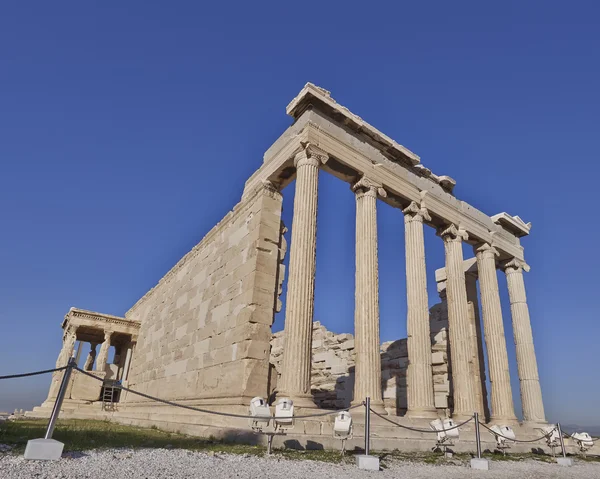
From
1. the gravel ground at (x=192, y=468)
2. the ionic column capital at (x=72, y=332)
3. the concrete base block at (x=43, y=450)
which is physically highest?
the ionic column capital at (x=72, y=332)

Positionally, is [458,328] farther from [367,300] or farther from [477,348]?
[367,300]

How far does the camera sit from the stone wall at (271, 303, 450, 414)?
18016mm

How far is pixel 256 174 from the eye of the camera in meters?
15.6

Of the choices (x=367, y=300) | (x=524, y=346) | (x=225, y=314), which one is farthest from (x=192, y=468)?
(x=524, y=346)

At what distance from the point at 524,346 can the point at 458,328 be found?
4.87 meters

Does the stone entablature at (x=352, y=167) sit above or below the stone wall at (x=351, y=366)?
above

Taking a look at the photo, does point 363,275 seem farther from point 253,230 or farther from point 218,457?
point 218,457

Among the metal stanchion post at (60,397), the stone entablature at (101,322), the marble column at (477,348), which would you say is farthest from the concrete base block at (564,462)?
the stone entablature at (101,322)

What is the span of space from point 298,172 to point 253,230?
241 cm

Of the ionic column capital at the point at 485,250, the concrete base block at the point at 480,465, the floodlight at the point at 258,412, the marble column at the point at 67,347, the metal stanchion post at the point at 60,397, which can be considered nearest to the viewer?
the metal stanchion post at the point at 60,397

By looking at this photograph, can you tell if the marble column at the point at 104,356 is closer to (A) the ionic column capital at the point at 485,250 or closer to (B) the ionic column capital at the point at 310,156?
(B) the ionic column capital at the point at 310,156

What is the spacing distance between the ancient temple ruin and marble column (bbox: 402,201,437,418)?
37 mm

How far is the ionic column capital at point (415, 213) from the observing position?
51.3ft

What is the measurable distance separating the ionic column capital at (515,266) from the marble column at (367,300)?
29.7 ft
